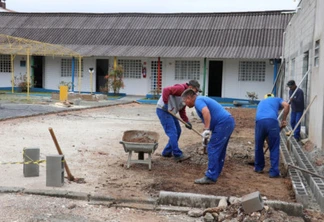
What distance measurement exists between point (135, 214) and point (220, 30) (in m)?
22.8

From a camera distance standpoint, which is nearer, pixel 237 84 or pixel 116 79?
pixel 237 84

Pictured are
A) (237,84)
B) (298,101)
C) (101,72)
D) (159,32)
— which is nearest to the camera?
(298,101)

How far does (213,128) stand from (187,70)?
19.8 m

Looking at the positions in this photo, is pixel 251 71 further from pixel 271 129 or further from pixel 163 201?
pixel 163 201

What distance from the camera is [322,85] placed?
879 centimetres

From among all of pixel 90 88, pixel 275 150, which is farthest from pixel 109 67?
pixel 275 150

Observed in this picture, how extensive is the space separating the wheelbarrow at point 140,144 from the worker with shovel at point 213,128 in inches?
42.2

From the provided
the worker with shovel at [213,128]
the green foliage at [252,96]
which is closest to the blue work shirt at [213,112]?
the worker with shovel at [213,128]

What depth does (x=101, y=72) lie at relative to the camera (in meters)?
28.7

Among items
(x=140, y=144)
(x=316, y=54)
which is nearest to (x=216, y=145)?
(x=140, y=144)

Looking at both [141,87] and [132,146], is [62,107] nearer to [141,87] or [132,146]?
[141,87]

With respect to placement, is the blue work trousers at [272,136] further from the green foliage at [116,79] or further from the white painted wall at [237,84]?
the green foliage at [116,79]

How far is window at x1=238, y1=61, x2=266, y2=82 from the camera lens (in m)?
24.5

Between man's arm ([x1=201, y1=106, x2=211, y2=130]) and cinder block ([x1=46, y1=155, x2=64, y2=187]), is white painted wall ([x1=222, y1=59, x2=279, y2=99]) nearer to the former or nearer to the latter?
man's arm ([x1=201, y1=106, x2=211, y2=130])
